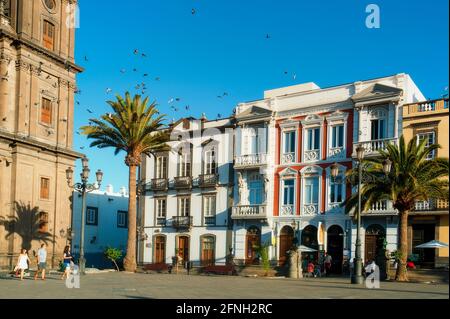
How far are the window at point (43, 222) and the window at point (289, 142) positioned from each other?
1949cm

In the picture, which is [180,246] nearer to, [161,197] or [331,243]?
[161,197]

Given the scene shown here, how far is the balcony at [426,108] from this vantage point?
125ft

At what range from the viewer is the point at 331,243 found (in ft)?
140

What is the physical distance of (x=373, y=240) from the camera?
133ft

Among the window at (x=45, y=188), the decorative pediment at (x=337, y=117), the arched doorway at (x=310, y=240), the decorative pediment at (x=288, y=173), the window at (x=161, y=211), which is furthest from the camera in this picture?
the window at (x=161, y=211)

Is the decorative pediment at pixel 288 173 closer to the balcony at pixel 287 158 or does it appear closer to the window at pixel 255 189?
the balcony at pixel 287 158

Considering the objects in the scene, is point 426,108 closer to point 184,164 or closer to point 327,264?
point 327,264

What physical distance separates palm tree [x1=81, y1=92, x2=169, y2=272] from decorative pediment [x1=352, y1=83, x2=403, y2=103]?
47.7ft

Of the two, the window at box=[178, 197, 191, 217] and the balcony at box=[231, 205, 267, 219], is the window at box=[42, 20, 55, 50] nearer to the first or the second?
the window at box=[178, 197, 191, 217]

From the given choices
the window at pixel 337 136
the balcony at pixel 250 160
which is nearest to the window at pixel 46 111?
the balcony at pixel 250 160

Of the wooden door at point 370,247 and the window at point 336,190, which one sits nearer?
the wooden door at point 370,247

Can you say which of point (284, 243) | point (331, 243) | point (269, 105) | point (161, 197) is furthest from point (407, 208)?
point (161, 197)

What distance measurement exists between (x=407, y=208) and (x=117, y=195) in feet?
147
